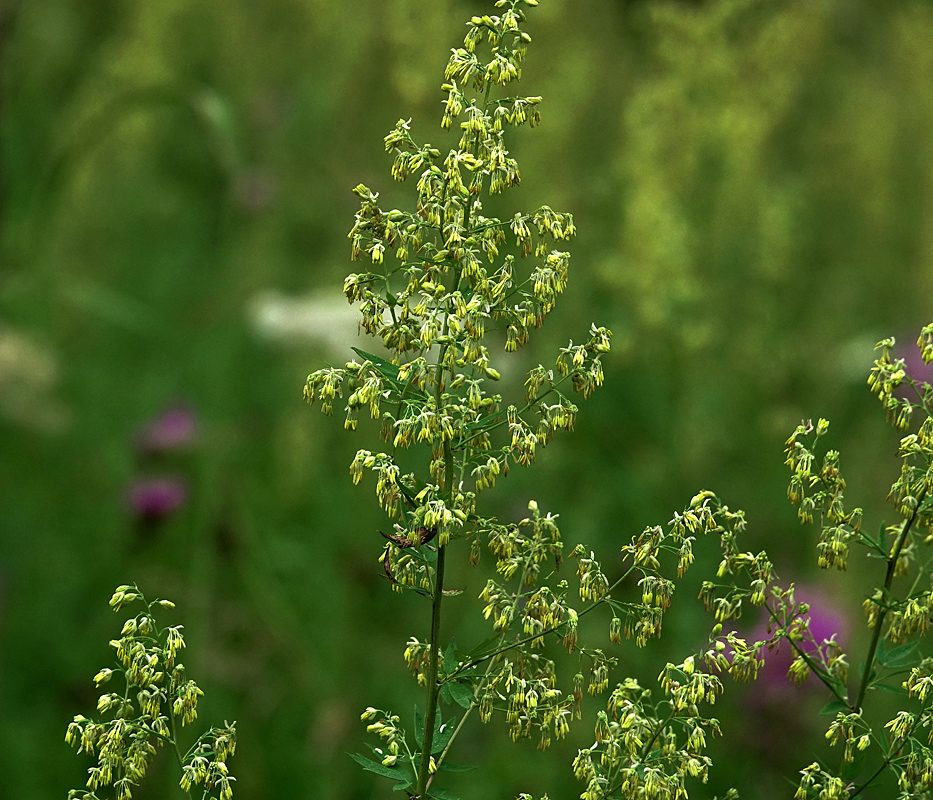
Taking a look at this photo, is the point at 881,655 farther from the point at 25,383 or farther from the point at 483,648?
the point at 25,383

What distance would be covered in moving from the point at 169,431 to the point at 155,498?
410 mm

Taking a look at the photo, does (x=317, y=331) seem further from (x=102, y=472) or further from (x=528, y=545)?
(x=528, y=545)

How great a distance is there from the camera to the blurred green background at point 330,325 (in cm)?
360

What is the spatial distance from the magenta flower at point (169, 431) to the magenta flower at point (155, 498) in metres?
0.14

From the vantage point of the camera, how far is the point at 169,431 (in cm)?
424

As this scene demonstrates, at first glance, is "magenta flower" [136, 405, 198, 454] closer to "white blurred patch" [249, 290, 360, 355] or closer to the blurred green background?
the blurred green background

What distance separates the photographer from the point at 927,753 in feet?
4.12

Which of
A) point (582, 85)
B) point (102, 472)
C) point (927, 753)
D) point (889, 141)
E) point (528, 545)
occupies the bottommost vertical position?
point (927, 753)

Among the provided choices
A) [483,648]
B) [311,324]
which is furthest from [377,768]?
[311,324]

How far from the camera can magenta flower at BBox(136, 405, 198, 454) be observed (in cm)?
406

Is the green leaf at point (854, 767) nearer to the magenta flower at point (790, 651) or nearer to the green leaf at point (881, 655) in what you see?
the green leaf at point (881, 655)

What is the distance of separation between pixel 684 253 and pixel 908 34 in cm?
441

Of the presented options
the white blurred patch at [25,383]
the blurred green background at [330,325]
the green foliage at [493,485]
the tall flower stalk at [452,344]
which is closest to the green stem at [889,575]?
the green foliage at [493,485]

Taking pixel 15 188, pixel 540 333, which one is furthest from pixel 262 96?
pixel 540 333
